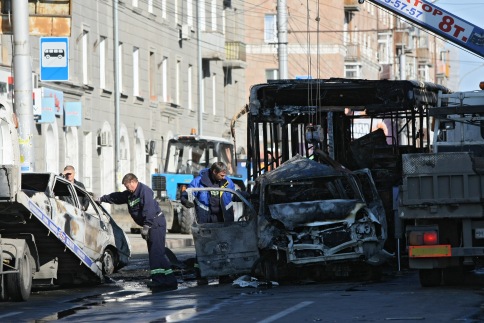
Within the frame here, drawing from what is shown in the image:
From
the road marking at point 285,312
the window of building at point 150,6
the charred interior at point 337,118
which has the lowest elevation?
the road marking at point 285,312

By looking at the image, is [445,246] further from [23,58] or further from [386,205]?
[23,58]

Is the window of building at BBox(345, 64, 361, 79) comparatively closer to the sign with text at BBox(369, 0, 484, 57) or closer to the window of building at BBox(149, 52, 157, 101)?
the window of building at BBox(149, 52, 157, 101)

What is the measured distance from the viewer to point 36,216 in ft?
56.9

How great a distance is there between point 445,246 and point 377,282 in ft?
7.40

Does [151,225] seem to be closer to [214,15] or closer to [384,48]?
[214,15]

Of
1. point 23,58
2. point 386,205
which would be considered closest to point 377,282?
point 386,205

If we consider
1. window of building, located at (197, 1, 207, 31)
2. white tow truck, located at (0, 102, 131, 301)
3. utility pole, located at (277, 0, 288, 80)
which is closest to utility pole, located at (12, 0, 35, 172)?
white tow truck, located at (0, 102, 131, 301)

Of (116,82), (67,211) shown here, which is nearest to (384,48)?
(116,82)

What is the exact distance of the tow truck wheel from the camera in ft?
66.2

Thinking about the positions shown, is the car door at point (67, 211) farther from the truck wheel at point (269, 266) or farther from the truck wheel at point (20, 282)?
the truck wheel at point (269, 266)

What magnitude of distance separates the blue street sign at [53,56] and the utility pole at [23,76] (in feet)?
9.70

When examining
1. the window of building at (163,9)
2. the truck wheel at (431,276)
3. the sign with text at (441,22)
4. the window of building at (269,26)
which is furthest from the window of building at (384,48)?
the truck wheel at (431,276)

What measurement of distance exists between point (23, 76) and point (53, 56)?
11.6 feet

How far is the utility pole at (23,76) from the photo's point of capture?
23.8 meters
